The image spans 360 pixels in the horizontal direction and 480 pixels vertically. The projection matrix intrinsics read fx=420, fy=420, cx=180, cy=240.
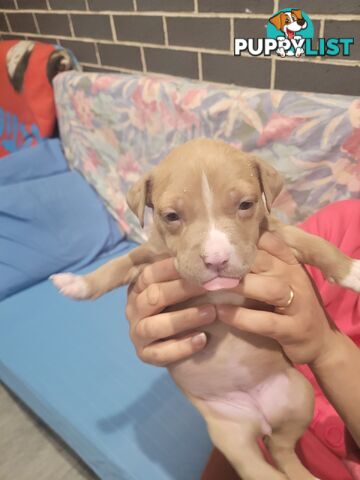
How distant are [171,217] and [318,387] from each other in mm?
803

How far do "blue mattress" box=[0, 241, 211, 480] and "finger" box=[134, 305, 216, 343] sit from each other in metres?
0.58

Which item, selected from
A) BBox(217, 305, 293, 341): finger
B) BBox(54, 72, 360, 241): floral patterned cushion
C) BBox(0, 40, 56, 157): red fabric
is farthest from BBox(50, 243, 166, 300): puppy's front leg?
BBox(0, 40, 56, 157): red fabric

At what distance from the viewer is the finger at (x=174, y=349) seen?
113 cm

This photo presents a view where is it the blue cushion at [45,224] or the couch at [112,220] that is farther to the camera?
the blue cushion at [45,224]

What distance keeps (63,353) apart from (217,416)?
40.1 inches

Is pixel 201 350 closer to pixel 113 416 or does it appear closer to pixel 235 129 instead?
pixel 113 416

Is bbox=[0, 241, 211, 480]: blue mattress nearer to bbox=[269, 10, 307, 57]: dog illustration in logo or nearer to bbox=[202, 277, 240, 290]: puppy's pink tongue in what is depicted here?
bbox=[202, 277, 240, 290]: puppy's pink tongue

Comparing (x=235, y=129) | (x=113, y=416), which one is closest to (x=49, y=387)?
(x=113, y=416)

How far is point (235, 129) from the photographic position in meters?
1.99

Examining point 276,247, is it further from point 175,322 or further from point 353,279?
point 175,322

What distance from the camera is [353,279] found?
1177mm

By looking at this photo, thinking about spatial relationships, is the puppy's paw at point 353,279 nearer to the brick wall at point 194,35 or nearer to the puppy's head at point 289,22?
the brick wall at point 194,35

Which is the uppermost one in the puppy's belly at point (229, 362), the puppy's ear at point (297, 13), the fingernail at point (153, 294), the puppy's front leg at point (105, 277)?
the puppy's ear at point (297, 13)

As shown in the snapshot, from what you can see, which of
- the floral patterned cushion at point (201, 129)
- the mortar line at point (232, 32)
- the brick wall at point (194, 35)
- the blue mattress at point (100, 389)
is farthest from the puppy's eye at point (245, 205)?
the mortar line at point (232, 32)
